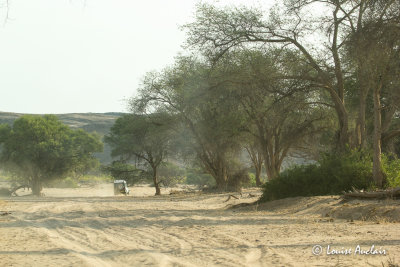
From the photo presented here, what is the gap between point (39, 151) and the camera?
45.8 m

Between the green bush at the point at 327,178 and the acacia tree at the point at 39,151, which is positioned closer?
the green bush at the point at 327,178

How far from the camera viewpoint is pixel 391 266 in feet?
19.4

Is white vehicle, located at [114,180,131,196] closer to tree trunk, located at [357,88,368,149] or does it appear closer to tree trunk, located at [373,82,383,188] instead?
tree trunk, located at [357,88,368,149]

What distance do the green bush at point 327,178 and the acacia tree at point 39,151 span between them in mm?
31735

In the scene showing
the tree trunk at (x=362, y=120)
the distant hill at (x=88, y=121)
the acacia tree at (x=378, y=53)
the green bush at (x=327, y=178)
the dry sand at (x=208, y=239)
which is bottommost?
the dry sand at (x=208, y=239)

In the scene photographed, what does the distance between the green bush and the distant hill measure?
88996 millimetres

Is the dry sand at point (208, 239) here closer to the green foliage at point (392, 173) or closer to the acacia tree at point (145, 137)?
the green foliage at point (392, 173)

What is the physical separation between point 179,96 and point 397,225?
80.7ft

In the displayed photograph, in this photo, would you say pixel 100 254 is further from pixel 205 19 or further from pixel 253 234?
pixel 205 19

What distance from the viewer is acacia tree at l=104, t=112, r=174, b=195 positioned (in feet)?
118

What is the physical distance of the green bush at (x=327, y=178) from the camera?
16.7 m

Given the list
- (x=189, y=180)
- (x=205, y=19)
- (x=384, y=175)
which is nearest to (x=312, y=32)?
(x=205, y=19)

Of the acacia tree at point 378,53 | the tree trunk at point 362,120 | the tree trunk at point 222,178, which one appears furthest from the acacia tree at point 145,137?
the acacia tree at point 378,53

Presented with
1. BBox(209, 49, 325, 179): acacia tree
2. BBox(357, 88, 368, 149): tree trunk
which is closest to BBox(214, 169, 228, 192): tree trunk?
BBox(209, 49, 325, 179): acacia tree
